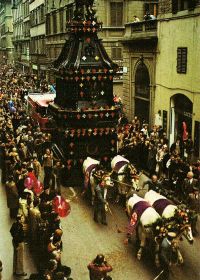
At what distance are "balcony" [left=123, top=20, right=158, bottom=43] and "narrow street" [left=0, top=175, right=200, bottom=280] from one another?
13.3 meters

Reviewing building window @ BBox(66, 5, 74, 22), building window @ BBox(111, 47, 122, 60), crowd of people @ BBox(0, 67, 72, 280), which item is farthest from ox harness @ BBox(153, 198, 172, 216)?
building window @ BBox(66, 5, 74, 22)

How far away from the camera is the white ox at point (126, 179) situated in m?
15.7

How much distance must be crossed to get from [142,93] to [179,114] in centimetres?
534

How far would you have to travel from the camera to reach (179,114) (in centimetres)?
2409

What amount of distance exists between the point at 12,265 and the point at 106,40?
28.4 metres

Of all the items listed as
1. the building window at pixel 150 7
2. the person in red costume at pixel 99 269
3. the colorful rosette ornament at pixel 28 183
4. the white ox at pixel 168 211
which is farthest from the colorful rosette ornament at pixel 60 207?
the building window at pixel 150 7

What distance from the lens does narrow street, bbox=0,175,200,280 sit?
11.6 meters

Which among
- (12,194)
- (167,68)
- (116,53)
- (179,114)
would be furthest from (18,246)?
(116,53)

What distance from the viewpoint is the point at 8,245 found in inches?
530

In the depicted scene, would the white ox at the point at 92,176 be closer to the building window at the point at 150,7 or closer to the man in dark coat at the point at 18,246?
the man in dark coat at the point at 18,246

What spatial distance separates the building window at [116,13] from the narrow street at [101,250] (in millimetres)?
24397

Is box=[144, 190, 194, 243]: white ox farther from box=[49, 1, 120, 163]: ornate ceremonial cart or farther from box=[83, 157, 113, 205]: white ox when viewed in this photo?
box=[49, 1, 120, 163]: ornate ceremonial cart

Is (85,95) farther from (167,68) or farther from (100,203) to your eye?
(167,68)

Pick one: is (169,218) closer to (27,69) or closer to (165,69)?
(165,69)
